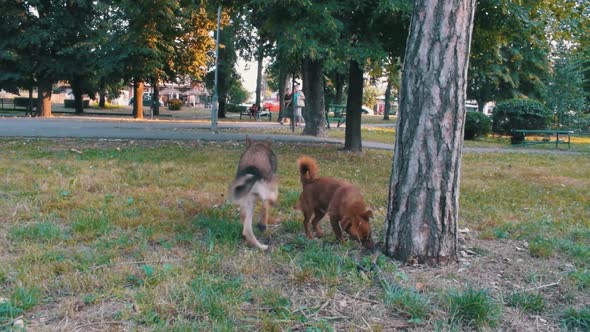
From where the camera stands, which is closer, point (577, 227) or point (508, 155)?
point (577, 227)

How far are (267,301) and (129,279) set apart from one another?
3.70 feet

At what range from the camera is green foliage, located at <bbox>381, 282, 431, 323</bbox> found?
3527 millimetres

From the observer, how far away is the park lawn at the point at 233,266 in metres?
3.46

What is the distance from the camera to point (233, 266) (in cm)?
430

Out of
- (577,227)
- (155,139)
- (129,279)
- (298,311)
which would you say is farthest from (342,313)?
(155,139)

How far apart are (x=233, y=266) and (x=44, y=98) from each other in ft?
103

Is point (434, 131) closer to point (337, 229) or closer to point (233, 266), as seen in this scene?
point (337, 229)

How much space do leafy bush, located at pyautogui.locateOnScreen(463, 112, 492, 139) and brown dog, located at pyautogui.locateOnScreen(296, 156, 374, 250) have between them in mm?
18805

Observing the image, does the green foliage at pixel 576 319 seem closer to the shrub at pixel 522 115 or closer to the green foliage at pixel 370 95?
the shrub at pixel 522 115

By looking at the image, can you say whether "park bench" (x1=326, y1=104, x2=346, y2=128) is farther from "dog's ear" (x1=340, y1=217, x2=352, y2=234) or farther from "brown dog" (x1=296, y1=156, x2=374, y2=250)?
"dog's ear" (x1=340, y1=217, x2=352, y2=234)

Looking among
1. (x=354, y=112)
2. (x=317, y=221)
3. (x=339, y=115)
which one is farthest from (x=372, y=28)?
(x=339, y=115)

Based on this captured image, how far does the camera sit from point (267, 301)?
3643 millimetres

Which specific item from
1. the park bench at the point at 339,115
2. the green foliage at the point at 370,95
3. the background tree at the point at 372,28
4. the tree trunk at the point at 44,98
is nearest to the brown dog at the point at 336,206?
the background tree at the point at 372,28

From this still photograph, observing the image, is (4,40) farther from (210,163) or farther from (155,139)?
(210,163)
